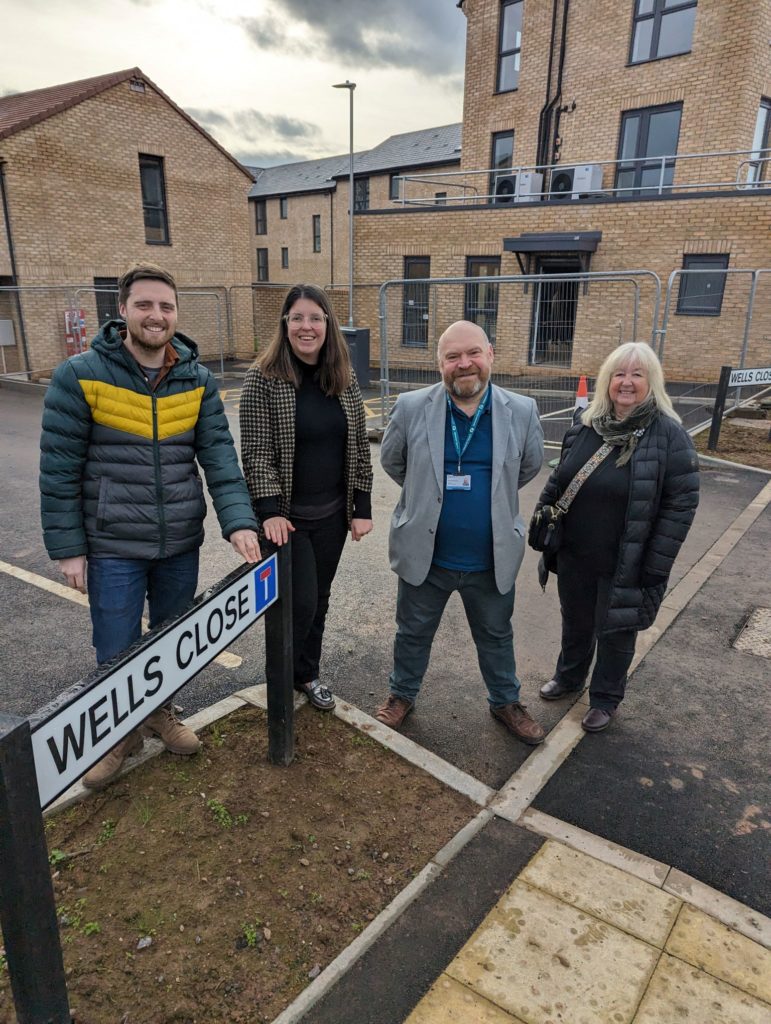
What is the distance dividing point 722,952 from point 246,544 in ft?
7.32

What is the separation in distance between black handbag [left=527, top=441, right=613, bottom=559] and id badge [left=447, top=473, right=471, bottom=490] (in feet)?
1.51

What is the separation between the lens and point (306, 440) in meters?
3.15

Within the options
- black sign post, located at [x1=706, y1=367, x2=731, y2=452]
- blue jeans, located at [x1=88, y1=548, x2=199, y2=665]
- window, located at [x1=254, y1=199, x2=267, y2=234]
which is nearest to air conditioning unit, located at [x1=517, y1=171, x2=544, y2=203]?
black sign post, located at [x1=706, y1=367, x2=731, y2=452]

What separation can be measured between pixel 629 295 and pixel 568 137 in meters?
5.54

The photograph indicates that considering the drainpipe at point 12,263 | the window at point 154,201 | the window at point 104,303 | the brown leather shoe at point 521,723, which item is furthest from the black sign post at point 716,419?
the window at point 154,201

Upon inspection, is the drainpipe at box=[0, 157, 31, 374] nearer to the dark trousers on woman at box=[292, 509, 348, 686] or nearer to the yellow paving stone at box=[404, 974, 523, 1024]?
the dark trousers on woman at box=[292, 509, 348, 686]

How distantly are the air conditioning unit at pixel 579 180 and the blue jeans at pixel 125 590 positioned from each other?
15942 millimetres

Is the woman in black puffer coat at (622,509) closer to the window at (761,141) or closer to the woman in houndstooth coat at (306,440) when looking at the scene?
the woman in houndstooth coat at (306,440)

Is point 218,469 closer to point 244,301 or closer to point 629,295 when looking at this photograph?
point 629,295

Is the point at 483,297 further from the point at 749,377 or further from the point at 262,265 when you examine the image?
the point at 262,265

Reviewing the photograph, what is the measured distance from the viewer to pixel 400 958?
2.25m

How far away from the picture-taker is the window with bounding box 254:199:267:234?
40.2m

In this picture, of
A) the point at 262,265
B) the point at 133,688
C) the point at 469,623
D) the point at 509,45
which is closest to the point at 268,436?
the point at 469,623

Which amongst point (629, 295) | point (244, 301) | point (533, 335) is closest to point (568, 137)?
point (629, 295)
